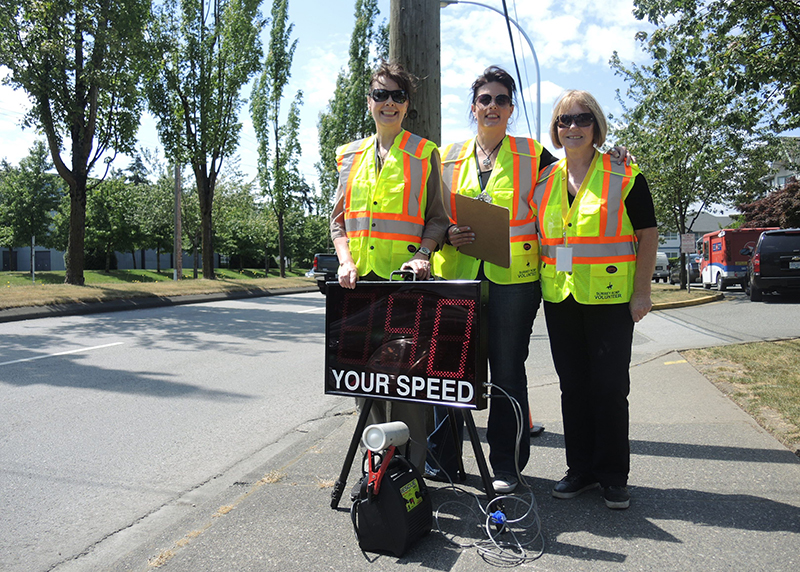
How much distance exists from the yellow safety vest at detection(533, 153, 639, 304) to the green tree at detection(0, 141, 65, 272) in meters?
39.5

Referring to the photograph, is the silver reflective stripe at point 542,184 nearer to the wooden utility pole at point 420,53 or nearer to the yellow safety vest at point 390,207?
the yellow safety vest at point 390,207

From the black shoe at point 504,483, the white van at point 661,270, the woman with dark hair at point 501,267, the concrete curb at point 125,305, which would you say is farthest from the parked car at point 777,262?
the white van at point 661,270

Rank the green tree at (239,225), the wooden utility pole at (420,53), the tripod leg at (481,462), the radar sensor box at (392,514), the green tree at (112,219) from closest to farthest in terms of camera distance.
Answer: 1. the radar sensor box at (392,514)
2. the tripod leg at (481,462)
3. the wooden utility pole at (420,53)
4. the green tree at (112,219)
5. the green tree at (239,225)

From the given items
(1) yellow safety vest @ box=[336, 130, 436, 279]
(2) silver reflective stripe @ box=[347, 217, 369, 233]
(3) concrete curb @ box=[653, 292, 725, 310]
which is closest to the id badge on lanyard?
(1) yellow safety vest @ box=[336, 130, 436, 279]

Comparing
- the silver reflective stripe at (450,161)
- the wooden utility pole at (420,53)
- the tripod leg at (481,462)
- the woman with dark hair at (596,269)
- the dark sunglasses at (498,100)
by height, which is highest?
the wooden utility pole at (420,53)

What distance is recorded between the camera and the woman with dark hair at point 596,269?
3.26m

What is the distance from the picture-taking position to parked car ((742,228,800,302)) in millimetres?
16188

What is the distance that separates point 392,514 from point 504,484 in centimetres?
89

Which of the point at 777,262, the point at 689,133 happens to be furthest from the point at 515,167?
→ the point at 689,133

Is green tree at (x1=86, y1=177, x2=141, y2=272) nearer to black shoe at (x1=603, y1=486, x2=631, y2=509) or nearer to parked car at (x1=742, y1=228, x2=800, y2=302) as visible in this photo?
parked car at (x1=742, y1=228, x2=800, y2=302)

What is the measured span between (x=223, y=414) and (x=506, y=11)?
7.62 metres

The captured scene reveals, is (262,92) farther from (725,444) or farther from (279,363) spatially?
(725,444)

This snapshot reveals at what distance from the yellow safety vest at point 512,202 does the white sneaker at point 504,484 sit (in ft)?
3.57

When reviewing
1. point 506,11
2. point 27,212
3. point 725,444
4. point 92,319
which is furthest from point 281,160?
point 725,444
